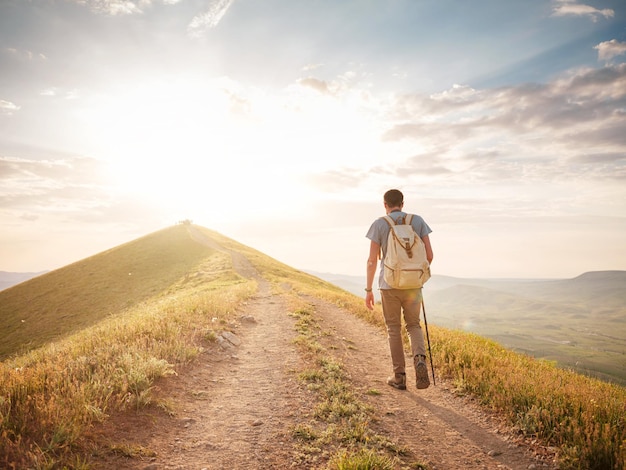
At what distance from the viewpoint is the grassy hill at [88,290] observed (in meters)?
32.8

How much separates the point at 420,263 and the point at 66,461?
6.04 metres

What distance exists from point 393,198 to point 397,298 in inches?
85.0

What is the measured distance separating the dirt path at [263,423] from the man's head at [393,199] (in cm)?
396

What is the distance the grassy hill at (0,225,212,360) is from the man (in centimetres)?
2893

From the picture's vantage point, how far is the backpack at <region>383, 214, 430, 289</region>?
6.45 meters

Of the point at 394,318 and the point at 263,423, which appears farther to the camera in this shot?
the point at 394,318

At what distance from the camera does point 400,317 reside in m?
6.89

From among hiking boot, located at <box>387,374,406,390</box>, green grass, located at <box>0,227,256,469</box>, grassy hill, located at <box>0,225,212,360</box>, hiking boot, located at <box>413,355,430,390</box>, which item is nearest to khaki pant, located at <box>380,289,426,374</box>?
hiking boot, located at <box>387,374,406,390</box>

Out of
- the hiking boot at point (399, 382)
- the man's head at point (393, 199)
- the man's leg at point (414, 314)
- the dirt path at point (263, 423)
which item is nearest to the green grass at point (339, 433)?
the dirt path at point (263, 423)

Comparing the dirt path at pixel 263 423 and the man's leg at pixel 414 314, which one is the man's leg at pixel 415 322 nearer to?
the man's leg at pixel 414 314

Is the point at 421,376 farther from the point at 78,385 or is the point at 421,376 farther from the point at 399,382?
the point at 78,385

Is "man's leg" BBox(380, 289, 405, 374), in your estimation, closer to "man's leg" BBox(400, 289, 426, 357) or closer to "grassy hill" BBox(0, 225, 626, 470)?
"man's leg" BBox(400, 289, 426, 357)

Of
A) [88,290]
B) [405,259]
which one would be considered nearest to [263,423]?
[405,259]

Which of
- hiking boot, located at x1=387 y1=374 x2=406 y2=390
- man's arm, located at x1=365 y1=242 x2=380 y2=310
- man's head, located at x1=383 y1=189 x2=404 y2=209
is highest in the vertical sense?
man's head, located at x1=383 y1=189 x2=404 y2=209
